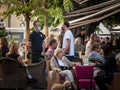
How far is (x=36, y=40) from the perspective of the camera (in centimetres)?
1580

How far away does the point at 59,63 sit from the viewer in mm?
12445

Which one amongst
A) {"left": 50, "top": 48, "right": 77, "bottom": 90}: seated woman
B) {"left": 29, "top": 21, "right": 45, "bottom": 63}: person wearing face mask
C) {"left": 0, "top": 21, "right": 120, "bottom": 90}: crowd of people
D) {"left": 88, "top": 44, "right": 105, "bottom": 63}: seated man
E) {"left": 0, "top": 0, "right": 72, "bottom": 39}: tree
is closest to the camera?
{"left": 0, "top": 21, "right": 120, "bottom": 90}: crowd of people

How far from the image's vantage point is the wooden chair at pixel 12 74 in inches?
507

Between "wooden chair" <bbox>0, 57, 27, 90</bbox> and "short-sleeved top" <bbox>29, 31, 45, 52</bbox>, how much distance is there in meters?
2.82

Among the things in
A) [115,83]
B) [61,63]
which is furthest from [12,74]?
[115,83]

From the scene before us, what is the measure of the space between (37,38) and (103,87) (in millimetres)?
4528

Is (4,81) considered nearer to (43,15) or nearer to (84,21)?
(84,21)

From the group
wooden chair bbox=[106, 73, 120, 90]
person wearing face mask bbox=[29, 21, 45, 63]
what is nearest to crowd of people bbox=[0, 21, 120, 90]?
person wearing face mask bbox=[29, 21, 45, 63]

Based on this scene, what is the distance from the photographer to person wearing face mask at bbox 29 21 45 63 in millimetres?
15703

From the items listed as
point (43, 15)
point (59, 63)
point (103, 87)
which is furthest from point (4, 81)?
point (43, 15)

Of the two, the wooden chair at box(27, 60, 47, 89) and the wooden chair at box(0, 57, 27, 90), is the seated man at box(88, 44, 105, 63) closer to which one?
the wooden chair at box(27, 60, 47, 89)

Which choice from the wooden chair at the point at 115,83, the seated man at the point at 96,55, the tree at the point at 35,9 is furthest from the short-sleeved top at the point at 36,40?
the tree at the point at 35,9

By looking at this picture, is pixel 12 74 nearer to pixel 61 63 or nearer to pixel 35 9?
pixel 61 63

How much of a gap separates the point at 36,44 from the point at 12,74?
3.09m
